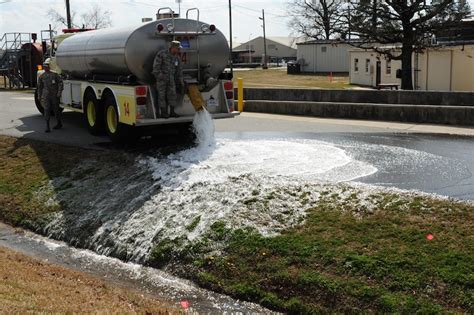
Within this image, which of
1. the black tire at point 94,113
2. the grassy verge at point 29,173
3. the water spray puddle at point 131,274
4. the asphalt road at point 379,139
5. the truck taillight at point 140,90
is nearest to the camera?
the water spray puddle at point 131,274

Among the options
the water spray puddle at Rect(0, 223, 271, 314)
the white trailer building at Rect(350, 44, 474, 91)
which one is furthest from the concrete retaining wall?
the water spray puddle at Rect(0, 223, 271, 314)

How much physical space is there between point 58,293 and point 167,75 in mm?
6909

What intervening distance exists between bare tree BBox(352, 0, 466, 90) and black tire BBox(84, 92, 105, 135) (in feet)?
65.0

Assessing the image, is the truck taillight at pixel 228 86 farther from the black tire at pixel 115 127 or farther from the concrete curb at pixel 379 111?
the concrete curb at pixel 379 111

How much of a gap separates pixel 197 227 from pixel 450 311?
12.9ft

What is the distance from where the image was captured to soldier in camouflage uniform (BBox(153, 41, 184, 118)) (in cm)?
1266

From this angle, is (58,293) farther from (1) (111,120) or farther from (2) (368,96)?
(2) (368,96)

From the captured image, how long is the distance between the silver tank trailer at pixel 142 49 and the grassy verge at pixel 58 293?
5561 millimetres

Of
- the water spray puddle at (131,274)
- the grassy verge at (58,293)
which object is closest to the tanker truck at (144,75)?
the water spray puddle at (131,274)

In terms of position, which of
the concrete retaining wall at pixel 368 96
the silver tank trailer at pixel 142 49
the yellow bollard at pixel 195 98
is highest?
the silver tank trailer at pixel 142 49

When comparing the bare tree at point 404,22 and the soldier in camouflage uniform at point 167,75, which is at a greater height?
the bare tree at point 404,22

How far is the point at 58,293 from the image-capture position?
21.6ft

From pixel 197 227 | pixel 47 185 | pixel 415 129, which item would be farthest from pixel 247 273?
pixel 415 129

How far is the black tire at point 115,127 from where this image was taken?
1378 cm
